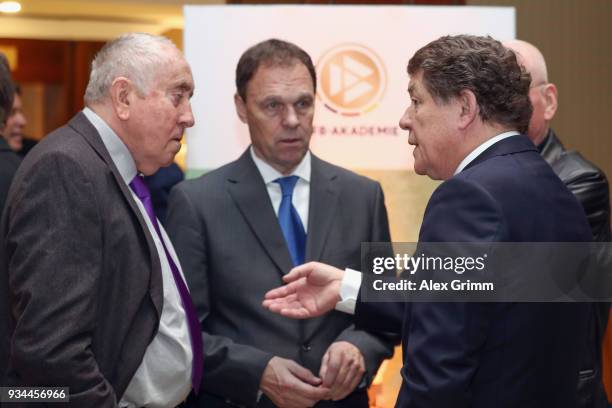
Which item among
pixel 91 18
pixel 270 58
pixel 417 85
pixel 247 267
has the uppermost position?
pixel 91 18

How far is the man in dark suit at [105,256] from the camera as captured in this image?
2.03 meters

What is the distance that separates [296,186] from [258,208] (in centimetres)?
18

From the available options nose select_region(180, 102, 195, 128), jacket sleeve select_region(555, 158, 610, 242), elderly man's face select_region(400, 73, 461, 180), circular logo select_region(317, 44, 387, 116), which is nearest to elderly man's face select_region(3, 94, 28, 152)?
circular logo select_region(317, 44, 387, 116)

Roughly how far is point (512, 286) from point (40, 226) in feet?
3.56

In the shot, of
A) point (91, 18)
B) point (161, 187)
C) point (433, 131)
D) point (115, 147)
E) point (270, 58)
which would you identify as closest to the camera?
point (433, 131)

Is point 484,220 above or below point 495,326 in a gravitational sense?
above

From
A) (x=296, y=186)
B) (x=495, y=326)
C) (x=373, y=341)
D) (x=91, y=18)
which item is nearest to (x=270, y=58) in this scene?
(x=296, y=186)

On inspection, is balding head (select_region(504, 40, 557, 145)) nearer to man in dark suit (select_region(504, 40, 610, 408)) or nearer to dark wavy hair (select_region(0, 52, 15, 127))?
man in dark suit (select_region(504, 40, 610, 408))

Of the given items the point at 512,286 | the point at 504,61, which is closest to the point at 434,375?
the point at 512,286

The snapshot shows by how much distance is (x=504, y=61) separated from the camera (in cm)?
209

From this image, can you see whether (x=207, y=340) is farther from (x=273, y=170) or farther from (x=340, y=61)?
(x=340, y=61)

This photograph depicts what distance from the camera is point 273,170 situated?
3033 mm

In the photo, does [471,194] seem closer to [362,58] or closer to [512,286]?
[512,286]

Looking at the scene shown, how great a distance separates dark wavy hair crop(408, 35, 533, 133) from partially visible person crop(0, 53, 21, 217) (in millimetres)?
1303
